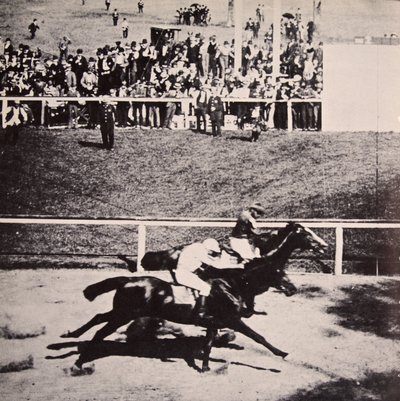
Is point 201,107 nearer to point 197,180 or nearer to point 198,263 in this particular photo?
point 197,180

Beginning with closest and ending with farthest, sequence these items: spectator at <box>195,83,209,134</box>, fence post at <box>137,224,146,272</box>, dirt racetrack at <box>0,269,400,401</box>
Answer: dirt racetrack at <box>0,269,400,401</box>, fence post at <box>137,224,146,272</box>, spectator at <box>195,83,209,134</box>

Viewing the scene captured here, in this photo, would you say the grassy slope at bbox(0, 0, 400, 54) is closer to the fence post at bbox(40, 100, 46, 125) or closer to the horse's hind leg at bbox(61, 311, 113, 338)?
the fence post at bbox(40, 100, 46, 125)

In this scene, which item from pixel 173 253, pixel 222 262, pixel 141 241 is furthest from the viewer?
pixel 141 241

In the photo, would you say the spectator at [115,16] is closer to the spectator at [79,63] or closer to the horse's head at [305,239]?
the spectator at [79,63]

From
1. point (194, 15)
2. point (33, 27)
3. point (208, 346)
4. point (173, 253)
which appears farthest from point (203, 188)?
point (33, 27)

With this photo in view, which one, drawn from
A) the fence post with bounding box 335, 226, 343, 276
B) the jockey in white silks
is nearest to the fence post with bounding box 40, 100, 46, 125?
the jockey in white silks

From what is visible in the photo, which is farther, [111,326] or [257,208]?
[257,208]

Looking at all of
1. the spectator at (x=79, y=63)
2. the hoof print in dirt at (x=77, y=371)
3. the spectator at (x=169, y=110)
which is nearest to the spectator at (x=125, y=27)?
the spectator at (x=79, y=63)

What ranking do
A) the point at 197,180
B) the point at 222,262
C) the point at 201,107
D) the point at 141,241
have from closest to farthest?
Result: the point at 222,262
the point at 141,241
the point at 197,180
the point at 201,107
